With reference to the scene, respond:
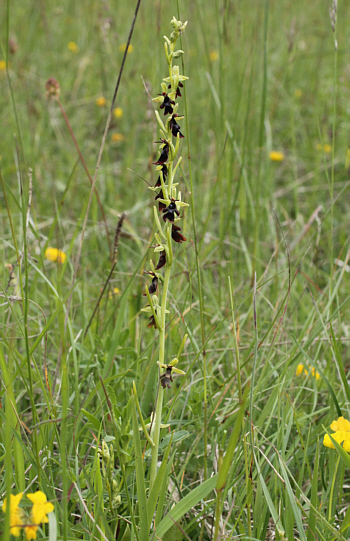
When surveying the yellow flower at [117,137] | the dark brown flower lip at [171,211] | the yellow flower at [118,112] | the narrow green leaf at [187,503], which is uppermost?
the yellow flower at [118,112]

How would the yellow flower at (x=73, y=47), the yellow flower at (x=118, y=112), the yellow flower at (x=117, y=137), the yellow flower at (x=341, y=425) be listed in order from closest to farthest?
the yellow flower at (x=341, y=425) < the yellow flower at (x=117, y=137) < the yellow flower at (x=118, y=112) < the yellow flower at (x=73, y=47)

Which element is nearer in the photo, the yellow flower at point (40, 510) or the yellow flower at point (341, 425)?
the yellow flower at point (40, 510)

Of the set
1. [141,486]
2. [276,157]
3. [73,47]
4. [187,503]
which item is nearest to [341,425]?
[187,503]

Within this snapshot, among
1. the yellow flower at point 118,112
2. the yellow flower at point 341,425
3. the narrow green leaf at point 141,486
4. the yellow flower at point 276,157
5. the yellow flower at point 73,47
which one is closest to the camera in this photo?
the narrow green leaf at point 141,486

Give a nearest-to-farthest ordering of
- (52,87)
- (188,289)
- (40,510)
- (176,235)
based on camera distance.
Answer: (40,510), (176,235), (188,289), (52,87)

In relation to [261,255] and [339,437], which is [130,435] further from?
[261,255]

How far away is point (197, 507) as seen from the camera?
61.7 inches

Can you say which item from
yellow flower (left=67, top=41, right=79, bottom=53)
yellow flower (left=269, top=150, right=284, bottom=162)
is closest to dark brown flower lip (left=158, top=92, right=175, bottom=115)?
yellow flower (left=269, top=150, right=284, bottom=162)

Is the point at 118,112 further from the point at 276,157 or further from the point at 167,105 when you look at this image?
the point at 167,105

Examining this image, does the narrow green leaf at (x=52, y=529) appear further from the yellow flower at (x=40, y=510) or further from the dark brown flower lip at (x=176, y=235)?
the dark brown flower lip at (x=176, y=235)

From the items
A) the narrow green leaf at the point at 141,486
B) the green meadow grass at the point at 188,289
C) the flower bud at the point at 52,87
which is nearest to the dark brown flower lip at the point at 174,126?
the green meadow grass at the point at 188,289

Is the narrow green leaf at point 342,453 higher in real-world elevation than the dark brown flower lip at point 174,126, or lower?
lower

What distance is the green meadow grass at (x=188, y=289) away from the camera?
1.33 m

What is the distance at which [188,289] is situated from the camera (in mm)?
1810
